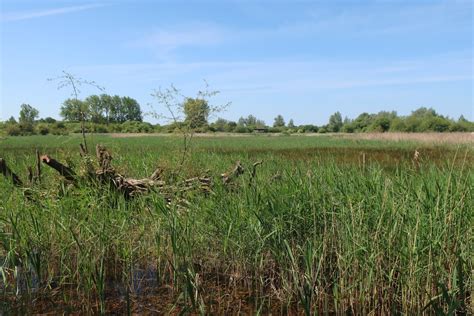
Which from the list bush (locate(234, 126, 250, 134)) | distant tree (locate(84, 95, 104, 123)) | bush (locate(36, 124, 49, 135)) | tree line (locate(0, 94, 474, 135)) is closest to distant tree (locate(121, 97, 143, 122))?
tree line (locate(0, 94, 474, 135))

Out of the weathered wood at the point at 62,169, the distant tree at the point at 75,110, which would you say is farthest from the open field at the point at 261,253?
the distant tree at the point at 75,110

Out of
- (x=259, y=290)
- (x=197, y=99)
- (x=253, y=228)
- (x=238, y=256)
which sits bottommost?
(x=259, y=290)

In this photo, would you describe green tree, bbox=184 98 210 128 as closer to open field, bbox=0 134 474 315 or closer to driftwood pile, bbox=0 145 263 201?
driftwood pile, bbox=0 145 263 201

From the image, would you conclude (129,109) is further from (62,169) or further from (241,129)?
(62,169)

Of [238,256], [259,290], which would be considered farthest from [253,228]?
[259,290]

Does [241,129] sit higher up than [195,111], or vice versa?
[241,129]

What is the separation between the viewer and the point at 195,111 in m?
7.63

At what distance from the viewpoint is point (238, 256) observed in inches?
140

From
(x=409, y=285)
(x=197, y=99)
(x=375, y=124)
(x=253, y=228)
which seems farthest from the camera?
(x=375, y=124)

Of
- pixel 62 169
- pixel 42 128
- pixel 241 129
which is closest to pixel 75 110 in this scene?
pixel 62 169

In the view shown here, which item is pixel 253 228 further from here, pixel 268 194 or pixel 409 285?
pixel 409 285

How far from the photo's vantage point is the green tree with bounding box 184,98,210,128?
7586mm

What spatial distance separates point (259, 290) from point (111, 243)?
164cm

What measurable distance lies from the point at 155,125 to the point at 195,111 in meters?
1.69
